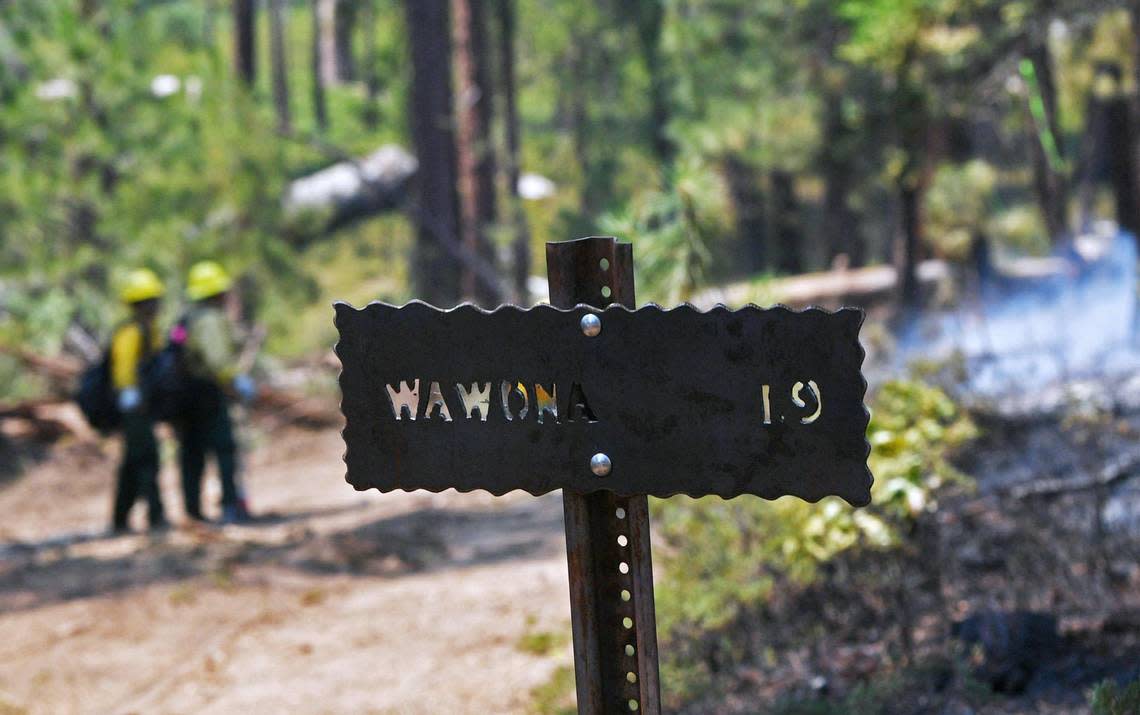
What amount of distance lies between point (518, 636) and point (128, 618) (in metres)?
2.10

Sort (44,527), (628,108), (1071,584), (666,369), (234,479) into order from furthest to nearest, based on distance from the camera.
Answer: (628,108) < (44,527) < (234,479) < (1071,584) < (666,369)

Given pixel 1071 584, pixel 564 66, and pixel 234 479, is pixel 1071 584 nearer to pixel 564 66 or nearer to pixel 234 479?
pixel 234 479

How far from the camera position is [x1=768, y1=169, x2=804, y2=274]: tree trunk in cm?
2145

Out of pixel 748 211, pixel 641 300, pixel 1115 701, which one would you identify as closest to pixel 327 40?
pixel 748 211

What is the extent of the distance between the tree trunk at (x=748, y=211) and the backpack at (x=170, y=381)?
12.5m

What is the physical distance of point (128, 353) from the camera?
351 inches

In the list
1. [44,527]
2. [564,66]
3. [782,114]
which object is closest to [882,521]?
[44,527]

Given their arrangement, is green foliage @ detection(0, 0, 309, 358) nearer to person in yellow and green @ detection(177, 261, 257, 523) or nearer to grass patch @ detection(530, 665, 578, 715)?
person in yellow and green @ detection(177, 261, 257, 523)

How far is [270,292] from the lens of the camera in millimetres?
14172

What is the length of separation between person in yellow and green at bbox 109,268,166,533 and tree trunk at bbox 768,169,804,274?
1336 centimetres

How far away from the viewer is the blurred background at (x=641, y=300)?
4707 millimetres

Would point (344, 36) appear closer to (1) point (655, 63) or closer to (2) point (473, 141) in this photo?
(1) point (655, 63)

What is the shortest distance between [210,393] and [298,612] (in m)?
2.97

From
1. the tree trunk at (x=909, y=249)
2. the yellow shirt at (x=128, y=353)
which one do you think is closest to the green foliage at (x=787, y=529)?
the yellow shirt at (x=128, y=353)
